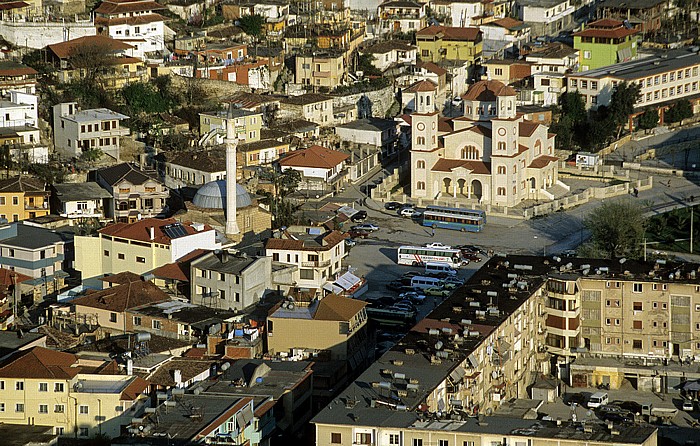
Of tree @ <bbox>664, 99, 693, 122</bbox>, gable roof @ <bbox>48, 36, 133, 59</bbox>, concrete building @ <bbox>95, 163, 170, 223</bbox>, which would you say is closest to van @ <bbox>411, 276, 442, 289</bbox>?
concrete building @ <bbox>95, 163, 170, 223</bbox>

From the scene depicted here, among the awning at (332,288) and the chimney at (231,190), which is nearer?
the awning at (332,288)

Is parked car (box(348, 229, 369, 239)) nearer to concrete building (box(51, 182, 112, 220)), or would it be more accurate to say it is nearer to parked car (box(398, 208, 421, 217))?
parked car (box(398, 208, 421, 217))

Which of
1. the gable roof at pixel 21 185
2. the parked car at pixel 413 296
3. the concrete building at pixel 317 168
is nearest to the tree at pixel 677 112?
the concrete building at pixel 317 168

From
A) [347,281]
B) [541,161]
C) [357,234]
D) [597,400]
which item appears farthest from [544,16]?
[597,400]

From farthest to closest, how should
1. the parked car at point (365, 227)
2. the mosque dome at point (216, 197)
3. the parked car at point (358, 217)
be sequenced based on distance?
the parked car at point (358, 217)
the parked car at point (365, 227)
the mosque dome at point (216, 197)

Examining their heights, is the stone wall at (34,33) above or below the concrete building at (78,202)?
above

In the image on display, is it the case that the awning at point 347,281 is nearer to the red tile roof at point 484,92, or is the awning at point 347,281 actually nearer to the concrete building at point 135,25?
the red tile roof at point 484,92

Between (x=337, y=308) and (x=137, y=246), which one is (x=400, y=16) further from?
(x=337, y=308)

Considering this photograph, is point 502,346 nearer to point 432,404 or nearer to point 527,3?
point 432,404
